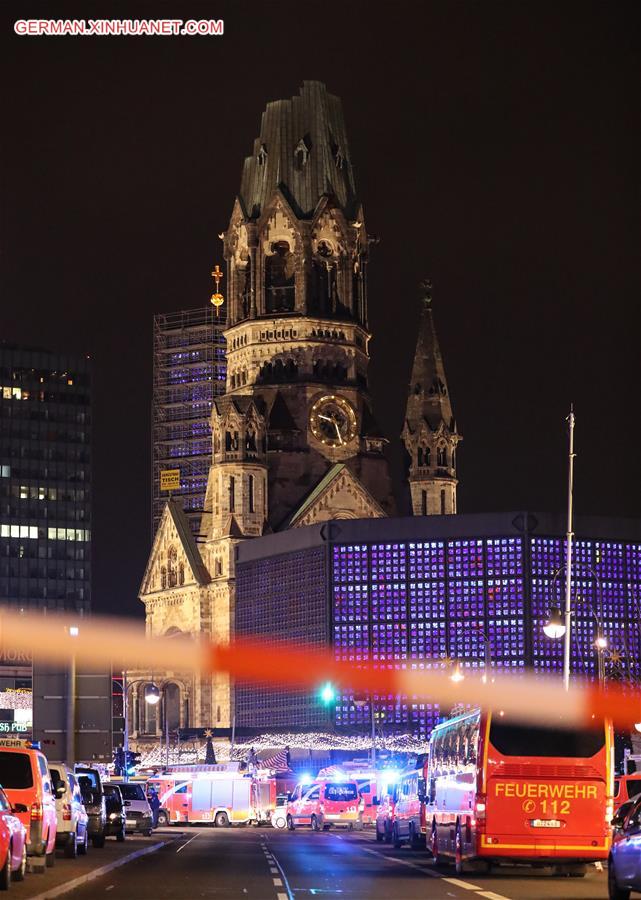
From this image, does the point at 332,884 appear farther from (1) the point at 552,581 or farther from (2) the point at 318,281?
(2) the point at 318,281

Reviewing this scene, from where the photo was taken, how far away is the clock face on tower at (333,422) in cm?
15405

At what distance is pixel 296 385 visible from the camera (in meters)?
153

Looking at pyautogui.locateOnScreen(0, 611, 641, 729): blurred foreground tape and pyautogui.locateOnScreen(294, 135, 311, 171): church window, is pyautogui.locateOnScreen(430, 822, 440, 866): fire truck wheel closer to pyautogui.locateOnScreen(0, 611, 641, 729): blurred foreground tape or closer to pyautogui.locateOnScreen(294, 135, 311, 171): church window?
pyautogui.locateOnScreen(0, 611, 641, 729): blurred foreground tape

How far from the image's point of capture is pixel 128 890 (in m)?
34.7

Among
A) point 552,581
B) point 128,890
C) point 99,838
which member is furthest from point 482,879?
point 552,581

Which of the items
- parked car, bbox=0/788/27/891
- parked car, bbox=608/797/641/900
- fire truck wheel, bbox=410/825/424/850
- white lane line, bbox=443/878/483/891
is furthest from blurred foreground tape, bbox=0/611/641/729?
parked car, bbox=0/788/27/891

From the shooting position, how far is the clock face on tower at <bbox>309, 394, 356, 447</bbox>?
15405cm

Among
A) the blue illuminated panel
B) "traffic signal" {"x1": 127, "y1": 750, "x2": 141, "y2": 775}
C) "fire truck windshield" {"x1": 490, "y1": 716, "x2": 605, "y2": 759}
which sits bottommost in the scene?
"traffic signal" {"x1": 127, "y1": 750, "x2": 141, "y2": 775}

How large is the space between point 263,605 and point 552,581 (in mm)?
23227

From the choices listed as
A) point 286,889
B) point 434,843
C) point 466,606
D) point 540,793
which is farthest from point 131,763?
point 286,889

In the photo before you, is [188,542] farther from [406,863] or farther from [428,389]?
[406,863]

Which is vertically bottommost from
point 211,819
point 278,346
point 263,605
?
point 211,819

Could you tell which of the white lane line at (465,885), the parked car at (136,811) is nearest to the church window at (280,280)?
the parked car at (136,811)

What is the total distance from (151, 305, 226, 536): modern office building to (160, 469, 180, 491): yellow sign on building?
201 cm
